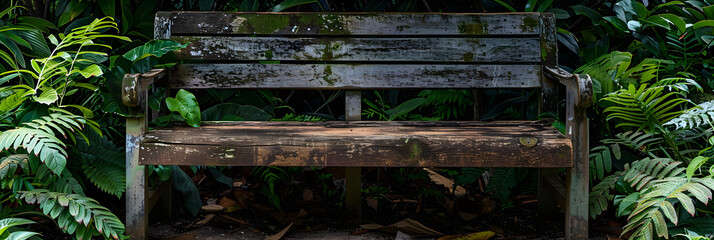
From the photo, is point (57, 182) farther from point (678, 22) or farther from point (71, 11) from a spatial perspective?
point (678, 22)

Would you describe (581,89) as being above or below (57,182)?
above

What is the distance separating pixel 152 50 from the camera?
2561 mm

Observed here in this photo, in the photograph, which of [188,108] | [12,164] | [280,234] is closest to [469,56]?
[280,234]

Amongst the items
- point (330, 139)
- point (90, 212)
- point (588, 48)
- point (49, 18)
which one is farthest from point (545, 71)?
point (49, 18)

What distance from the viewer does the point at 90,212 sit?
2248 mm

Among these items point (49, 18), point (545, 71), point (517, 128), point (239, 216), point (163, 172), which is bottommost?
point (239, 216)

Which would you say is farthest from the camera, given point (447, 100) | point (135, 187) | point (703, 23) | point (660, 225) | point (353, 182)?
point (447, 100)

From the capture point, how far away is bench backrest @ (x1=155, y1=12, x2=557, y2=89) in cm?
294

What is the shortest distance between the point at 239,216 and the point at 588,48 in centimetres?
194

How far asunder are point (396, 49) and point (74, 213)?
5.07 feet

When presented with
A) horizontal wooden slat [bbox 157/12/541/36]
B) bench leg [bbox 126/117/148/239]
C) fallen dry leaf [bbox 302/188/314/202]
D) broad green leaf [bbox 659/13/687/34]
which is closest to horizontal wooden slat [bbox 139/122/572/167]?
bench leg [bbox 126/117/148/239]

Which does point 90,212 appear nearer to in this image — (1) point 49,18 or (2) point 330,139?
(2) point 330,139

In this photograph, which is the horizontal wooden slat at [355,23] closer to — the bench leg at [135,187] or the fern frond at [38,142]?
the bench leg at [135,187]

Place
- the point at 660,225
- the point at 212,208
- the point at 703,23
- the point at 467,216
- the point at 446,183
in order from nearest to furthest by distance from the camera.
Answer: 1. the point at 660,225
2. the point at 703,23
3. the point at 467,216
4. the point at 212,208
5. the point at 446,183
